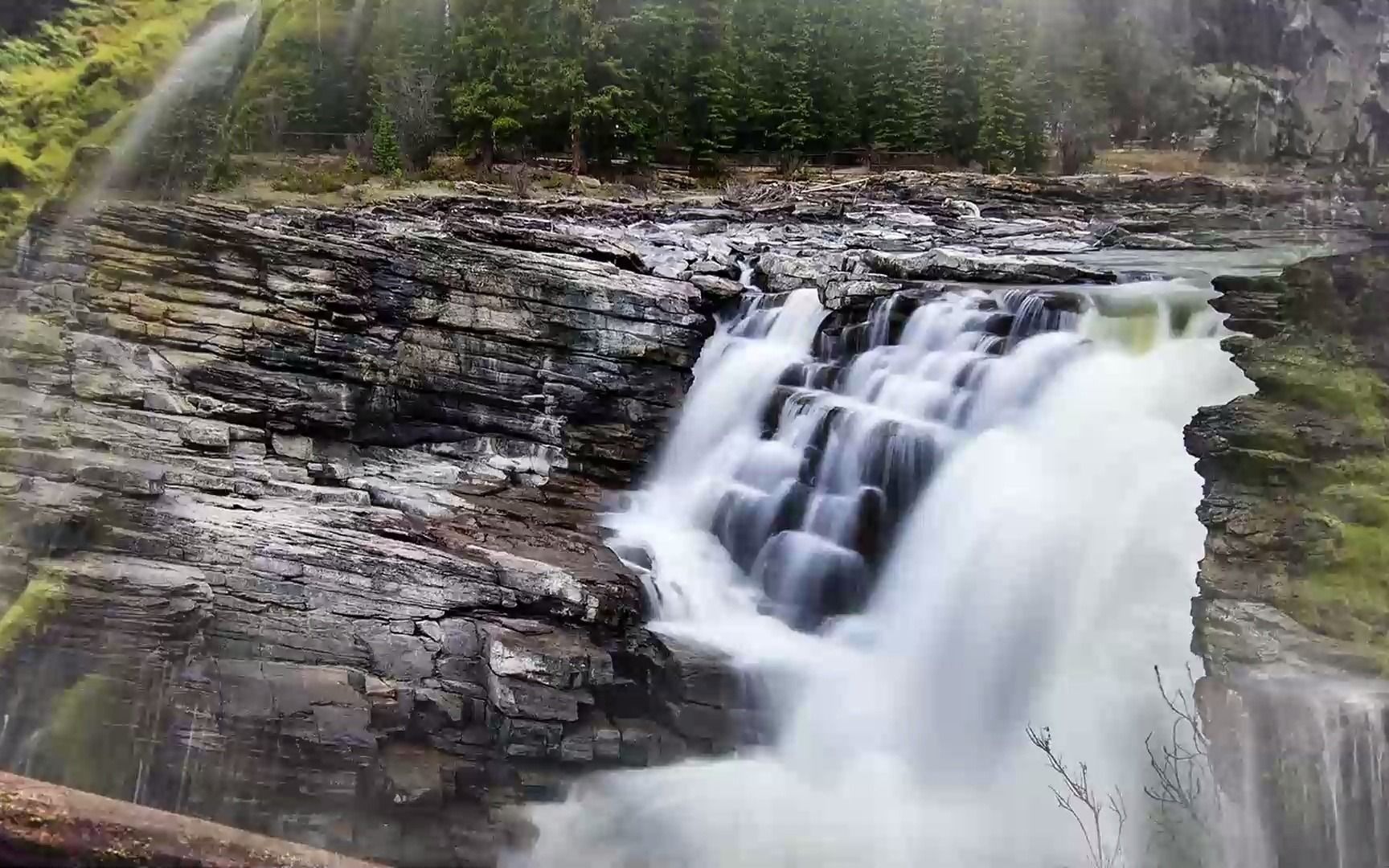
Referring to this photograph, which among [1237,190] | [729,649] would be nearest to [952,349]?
[1237,190]

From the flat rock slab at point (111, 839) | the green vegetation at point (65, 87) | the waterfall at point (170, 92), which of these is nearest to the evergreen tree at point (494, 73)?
the waterfall at point (170, 92)

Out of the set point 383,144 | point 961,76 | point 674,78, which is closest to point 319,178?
point 383,144

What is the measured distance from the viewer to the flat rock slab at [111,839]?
2764mm

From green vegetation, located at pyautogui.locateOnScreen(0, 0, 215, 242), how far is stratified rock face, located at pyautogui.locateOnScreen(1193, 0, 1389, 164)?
4887 millimetres

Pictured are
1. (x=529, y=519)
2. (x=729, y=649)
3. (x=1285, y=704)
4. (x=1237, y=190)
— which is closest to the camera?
(x=1285, y=704)

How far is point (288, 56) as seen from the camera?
16.3 ft

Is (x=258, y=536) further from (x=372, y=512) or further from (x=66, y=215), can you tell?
(x=66, y=215)

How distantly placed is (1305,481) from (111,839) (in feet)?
14.4

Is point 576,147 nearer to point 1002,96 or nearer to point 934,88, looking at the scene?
point 934,88

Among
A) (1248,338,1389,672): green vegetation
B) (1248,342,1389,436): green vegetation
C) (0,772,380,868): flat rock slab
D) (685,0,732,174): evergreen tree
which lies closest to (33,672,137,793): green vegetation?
(0,772,380,868): flat rock slab

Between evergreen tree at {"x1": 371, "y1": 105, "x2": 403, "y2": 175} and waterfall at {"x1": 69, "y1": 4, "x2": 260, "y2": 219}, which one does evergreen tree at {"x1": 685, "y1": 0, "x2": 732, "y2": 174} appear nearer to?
evergreen tree at {"x1": 371, "y1": 105, "x2": 403, "y2": 175}

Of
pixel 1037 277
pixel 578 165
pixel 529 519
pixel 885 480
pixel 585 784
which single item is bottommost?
pixel 585 784

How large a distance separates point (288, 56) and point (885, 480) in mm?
3779

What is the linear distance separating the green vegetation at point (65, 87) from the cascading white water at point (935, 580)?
10.7 feet
